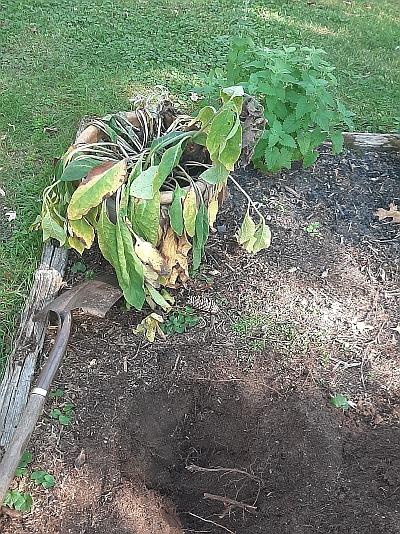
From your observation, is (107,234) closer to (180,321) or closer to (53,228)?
(53,228)

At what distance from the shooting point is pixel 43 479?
2.30 metres

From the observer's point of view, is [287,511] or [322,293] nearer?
[287,511]

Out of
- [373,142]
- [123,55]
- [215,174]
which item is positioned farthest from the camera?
[123,55]

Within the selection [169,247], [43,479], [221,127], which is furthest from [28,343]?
[221,127]

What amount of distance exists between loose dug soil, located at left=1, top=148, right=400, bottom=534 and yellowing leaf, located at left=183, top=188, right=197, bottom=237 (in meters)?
0.41

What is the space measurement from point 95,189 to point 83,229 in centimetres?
22

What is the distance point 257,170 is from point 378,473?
1.82 meters

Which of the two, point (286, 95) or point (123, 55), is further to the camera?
point (123, 55)

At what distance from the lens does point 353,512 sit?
2.26 meters

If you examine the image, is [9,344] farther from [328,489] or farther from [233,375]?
[328,489]

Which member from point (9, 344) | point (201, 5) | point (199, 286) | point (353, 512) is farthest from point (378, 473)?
point (201, 5)

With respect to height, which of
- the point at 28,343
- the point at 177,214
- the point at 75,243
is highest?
the point at 177,214

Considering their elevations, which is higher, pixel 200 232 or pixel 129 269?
pixel 200 232

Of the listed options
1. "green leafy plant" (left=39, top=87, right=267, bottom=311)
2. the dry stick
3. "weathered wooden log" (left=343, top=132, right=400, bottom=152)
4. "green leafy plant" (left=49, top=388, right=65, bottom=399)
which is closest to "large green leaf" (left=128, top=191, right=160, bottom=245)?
"green leafy plant" (left=39, top=87, right=267, bottom=311)
